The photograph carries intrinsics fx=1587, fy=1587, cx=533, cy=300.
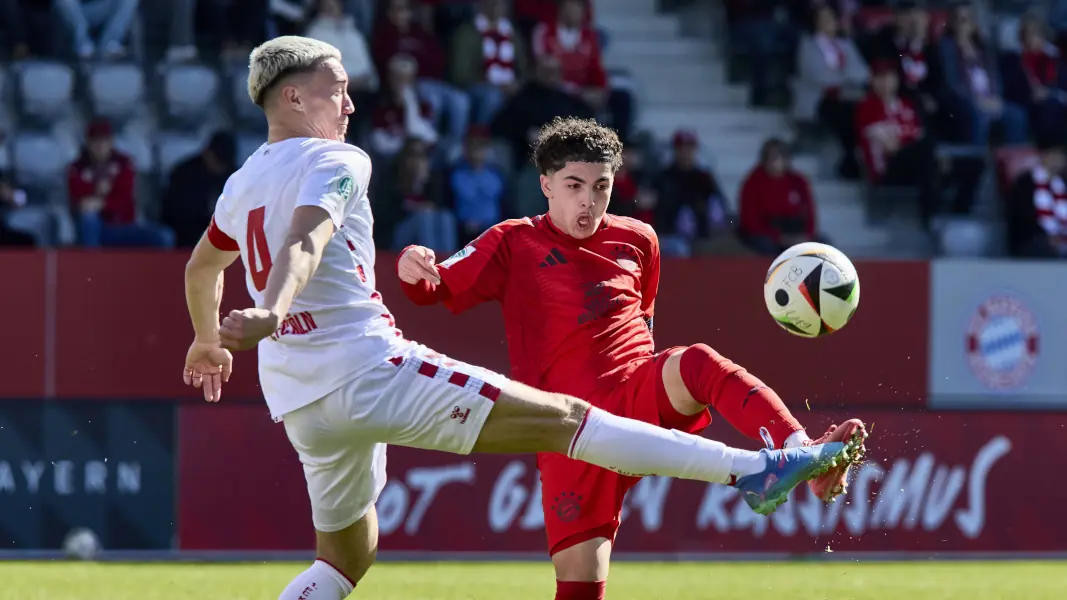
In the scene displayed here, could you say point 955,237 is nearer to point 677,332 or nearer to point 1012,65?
Answer: point 1012,65

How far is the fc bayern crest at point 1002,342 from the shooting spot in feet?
37.1

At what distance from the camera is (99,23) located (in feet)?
44.5

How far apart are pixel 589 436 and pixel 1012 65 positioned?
11584 millimetres

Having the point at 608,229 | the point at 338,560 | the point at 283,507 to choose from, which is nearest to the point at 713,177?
the point at 283,507

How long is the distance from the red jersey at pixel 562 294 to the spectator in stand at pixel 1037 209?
8230mm

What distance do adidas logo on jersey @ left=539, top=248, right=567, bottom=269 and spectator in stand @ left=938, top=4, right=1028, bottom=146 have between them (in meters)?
9.52

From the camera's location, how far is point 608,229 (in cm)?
588

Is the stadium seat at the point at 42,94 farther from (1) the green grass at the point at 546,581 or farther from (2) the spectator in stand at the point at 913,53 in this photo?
(2) the spectator in stand at the point at 913,53

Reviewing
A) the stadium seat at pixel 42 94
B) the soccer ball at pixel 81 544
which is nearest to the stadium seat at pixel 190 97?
the stadium seat at pixel 42 94

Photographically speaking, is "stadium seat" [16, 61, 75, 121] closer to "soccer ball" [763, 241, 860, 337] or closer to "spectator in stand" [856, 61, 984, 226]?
"spectator in stand" [856, 61, 984, 226]

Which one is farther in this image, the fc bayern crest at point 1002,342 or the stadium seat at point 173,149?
the stadium seat at point 173,149

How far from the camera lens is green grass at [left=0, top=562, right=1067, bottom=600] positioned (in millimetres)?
8227

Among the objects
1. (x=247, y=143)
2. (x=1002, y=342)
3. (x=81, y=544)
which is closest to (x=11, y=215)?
(x=247, y=143)

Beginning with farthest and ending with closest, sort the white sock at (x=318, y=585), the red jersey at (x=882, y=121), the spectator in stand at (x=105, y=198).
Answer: the red jersey at (x=882, y=121) < the spectator in stand at (x=105, y=198) < the white sock at (x=318, y=585)
